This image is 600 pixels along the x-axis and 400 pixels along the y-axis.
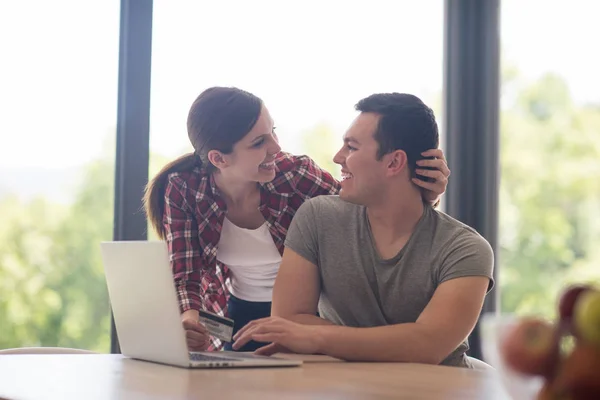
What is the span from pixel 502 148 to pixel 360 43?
803mm

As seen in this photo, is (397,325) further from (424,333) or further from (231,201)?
(231,201)

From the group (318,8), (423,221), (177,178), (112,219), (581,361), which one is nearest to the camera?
(581,361)

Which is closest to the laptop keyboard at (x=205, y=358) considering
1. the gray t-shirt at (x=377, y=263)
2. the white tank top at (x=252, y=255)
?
the gray t-shirt at (x=377, y=263)

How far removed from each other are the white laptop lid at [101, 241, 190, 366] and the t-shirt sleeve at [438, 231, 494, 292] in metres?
0.71

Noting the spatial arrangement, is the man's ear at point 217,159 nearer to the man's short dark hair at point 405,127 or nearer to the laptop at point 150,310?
the man's short dark hair at point 405,127

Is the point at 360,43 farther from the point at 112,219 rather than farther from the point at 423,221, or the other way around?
the point at 423,221

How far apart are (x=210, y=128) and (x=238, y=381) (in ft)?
4.38

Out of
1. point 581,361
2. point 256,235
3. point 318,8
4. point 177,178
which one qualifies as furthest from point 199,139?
point 581,361

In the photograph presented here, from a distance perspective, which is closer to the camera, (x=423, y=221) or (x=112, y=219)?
(x=423, y=221)

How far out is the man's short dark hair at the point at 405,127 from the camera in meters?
2.18

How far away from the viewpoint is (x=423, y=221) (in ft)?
6.81

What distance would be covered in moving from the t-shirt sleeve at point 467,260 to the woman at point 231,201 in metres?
0.60

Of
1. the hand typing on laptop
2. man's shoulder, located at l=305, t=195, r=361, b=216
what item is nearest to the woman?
man's shoulder, located at l=305, t=195, r=361, b=216

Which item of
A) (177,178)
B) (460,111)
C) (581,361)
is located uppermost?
(460,111)
